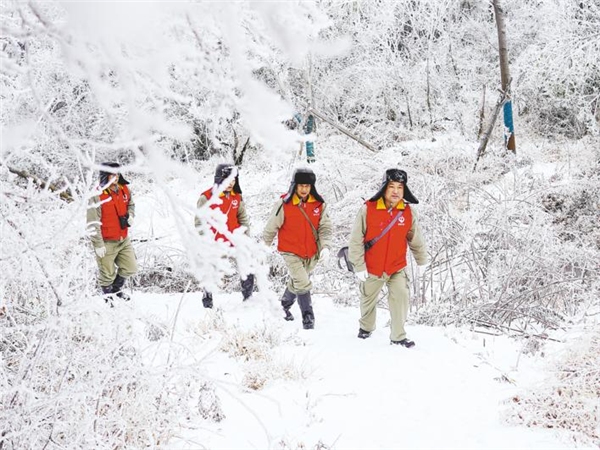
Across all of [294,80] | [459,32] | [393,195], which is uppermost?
[459,32]

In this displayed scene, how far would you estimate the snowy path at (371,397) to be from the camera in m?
3.03

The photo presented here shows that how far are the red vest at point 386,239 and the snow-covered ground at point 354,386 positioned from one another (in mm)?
738

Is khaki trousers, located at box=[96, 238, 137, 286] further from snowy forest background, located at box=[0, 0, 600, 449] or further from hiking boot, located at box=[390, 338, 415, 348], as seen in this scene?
hiking boot, located at box=[390, 338, 415, 348]

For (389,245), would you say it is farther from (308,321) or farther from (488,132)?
(488,132)

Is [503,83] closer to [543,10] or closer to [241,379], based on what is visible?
[543,10]

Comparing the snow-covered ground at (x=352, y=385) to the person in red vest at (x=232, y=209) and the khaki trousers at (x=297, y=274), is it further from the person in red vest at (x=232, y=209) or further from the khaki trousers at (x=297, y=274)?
the person in red vest at (x=232, y=209)

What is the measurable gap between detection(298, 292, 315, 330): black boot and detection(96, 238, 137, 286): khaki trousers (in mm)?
2208

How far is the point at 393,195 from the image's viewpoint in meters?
4.39

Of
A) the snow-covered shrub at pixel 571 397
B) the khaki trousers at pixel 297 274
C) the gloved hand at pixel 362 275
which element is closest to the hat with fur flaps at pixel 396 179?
the gloved hand at pixel 362 275

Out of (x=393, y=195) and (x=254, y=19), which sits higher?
(x=254, y=19)

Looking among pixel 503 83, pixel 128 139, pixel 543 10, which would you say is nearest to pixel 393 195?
pixel 128 139

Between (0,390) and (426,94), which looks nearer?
(0,390)

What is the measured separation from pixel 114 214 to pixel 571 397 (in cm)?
467

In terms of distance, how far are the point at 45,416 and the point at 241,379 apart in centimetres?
161
